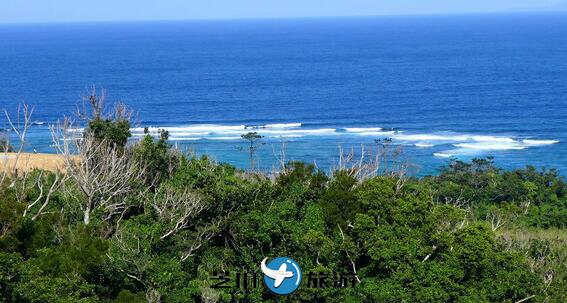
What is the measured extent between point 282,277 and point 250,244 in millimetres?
3149

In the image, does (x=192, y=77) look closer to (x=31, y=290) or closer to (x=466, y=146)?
(x=466, y=146)

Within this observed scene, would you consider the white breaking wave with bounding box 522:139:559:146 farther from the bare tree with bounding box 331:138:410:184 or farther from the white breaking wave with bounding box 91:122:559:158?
the bare tree with bounding box 331:138:410:184

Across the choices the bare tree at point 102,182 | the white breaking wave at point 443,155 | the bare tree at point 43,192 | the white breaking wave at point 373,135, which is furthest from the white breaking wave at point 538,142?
the bare tree at point 43,192

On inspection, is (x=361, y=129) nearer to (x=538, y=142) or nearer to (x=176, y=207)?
(x=538, y=142)

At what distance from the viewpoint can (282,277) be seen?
20.0 meters

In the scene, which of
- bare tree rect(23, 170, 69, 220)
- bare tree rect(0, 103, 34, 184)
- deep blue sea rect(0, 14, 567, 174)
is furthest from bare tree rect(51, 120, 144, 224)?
deep blue sea rect(0, 14, 567, 174)

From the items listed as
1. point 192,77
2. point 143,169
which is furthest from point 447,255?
point 192,77

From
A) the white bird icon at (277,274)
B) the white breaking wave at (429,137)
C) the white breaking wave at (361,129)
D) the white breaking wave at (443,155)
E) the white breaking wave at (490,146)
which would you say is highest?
the white breaking wave at (361,129)

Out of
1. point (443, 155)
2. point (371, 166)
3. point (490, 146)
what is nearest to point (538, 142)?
point (490, 146)

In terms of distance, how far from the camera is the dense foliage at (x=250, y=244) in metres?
19.6

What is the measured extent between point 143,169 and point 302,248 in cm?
902

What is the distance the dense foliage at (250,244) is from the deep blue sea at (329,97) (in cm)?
2205

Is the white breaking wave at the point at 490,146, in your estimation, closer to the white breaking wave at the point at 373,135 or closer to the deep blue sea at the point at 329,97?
the white breaking wave at the point at 373,135

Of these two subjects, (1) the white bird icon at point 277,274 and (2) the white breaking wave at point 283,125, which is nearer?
(1) the white bird icon at point 277,274
